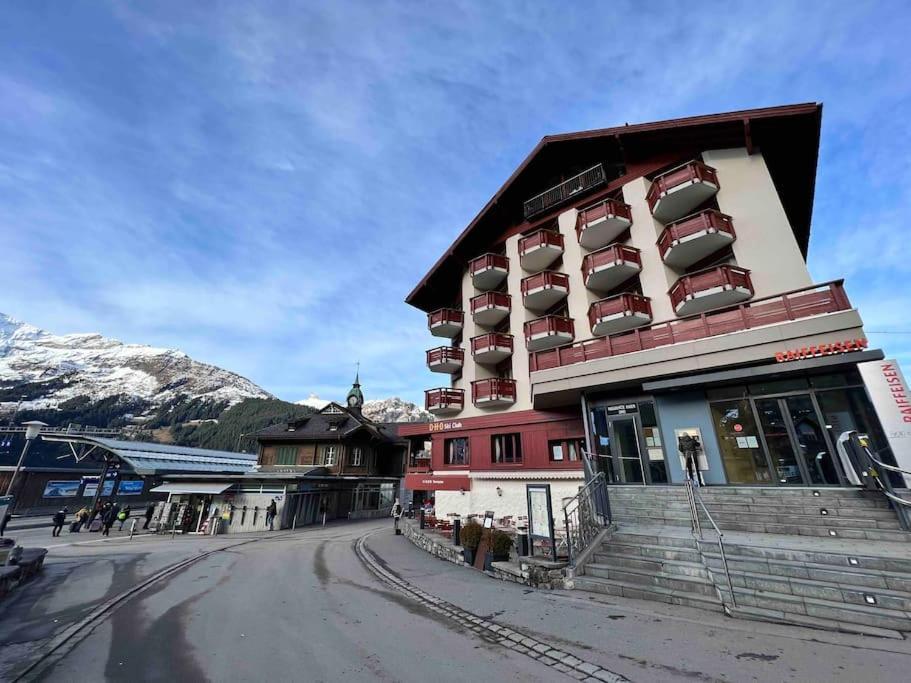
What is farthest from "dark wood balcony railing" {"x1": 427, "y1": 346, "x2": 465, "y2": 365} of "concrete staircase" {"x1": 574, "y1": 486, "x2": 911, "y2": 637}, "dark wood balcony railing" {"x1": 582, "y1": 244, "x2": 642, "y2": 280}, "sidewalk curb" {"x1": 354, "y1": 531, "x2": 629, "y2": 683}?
"sidewalk curb" {"x1": 354, "y1": 531, "x2": 629, "y2": 683}

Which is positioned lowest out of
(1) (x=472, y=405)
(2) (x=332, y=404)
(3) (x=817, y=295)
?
(1) (x=472, y=405)

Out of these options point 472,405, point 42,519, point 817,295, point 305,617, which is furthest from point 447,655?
point 42,519

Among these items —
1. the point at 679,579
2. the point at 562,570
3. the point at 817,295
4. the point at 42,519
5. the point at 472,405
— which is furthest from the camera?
the point at 42,519

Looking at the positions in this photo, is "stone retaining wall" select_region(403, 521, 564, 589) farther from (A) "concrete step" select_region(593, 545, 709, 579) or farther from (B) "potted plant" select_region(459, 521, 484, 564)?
(A) "concrete step" select_region(593, 545, 709, 579)

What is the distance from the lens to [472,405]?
877 inches

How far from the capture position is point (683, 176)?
16797 millimetres

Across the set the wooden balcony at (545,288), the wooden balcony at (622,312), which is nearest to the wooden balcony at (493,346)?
the wooden balcony at (545,288)

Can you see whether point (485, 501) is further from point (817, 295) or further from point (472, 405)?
point (817, 295)

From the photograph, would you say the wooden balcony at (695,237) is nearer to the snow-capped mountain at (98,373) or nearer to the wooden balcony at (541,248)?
the wooden balcony at (541,248)

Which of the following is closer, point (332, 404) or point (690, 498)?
point (690, 498)

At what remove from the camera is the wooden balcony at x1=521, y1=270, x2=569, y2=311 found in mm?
20234

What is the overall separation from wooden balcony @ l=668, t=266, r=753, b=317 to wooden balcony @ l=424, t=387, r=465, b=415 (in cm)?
1246

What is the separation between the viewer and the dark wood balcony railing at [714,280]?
14.5 meters

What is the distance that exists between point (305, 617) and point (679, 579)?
26.7 ft
